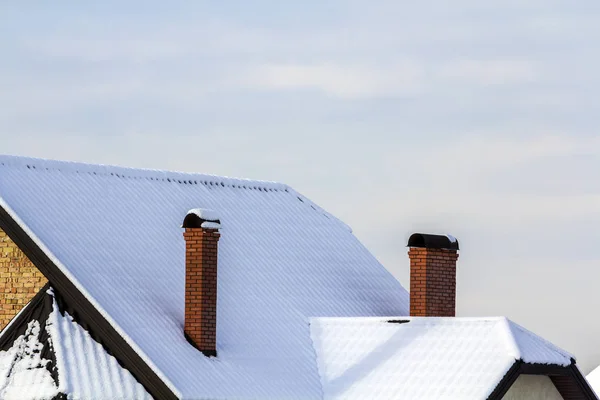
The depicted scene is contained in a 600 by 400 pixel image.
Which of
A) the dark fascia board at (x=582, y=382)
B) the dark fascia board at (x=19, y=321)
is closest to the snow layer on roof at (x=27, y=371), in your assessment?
the dark fascia board at (x=19, y=321)

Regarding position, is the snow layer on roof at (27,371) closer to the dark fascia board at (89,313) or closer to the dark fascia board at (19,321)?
the dark fascia board at (19,321)

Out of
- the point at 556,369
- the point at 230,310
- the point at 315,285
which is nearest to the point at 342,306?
the point at 315,285

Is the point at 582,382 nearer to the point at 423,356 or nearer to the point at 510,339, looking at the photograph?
the point at 510,339

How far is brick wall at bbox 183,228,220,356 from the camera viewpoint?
3030 centimetres

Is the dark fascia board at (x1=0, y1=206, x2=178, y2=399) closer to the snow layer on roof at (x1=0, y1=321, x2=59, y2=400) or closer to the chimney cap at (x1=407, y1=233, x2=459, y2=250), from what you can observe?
the snow layer on roof at (x1=0, y1=321, x2=59, y2=400)

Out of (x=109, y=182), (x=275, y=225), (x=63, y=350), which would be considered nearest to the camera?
(x=63, y=350)

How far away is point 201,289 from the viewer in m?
30.4

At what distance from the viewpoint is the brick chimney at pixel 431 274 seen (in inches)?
1316

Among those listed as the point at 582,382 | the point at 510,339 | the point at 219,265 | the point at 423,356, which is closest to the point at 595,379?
the point at 582,382

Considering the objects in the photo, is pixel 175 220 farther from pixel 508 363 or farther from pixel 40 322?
pixel 508 363

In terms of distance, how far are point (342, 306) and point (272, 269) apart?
162cm

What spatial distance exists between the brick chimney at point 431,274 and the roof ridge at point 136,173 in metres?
4.83

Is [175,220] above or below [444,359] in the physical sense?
above

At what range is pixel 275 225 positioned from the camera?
3622 cm
